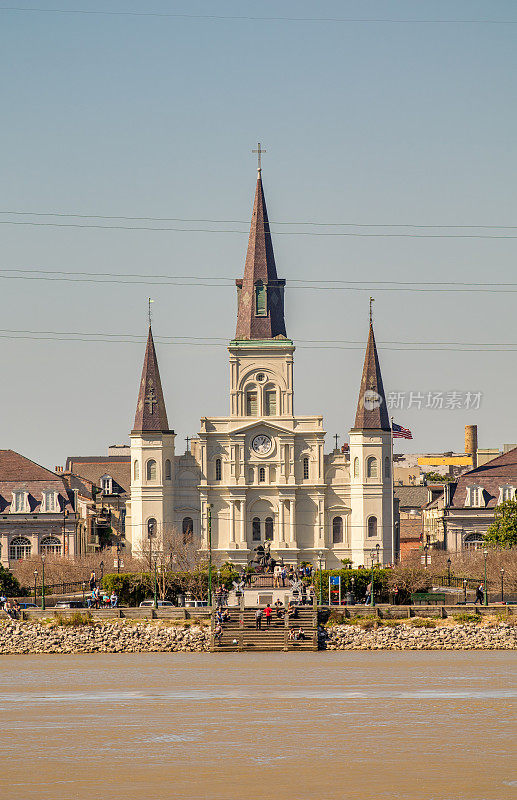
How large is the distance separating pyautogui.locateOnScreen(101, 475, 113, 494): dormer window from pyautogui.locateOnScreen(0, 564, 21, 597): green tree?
67.1 metres

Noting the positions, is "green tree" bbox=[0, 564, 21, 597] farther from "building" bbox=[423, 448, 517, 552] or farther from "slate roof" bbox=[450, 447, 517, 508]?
"slate roof" bbox=[450, 447, 517, 508]

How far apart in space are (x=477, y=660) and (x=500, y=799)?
3132 centimetres

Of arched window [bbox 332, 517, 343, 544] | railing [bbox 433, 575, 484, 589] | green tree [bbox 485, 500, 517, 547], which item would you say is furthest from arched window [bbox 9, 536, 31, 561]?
green tree [bbox 485, 500, 517, 547]

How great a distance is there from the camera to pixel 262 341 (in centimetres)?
14162

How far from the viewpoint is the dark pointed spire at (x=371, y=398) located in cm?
13725

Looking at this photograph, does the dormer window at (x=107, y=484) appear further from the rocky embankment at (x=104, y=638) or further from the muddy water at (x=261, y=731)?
the muddy water at (x=261, y=731)

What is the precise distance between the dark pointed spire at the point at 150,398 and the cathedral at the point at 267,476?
0.09 m

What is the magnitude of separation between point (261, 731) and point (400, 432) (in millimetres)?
86058

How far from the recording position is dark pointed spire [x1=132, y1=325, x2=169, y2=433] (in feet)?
452

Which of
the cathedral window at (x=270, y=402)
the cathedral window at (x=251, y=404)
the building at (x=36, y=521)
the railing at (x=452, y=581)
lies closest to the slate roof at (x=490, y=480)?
the cathedral window at (x=270, y=402)

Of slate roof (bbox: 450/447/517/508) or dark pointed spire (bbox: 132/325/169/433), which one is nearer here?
slate roof (bbox: 450/447/517/508)

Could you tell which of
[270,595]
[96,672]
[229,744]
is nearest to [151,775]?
[229,744]

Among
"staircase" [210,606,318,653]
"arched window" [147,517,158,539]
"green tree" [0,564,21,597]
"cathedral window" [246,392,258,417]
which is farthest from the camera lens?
"cathedral window" [246,392,258,417]

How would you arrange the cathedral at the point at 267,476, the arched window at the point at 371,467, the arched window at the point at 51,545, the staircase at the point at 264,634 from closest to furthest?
the staircase at the point at 264,634 → the arched window at the point at 51,545 → the cathedral at the point at 267,476 → the arched window at the point at 371,467
